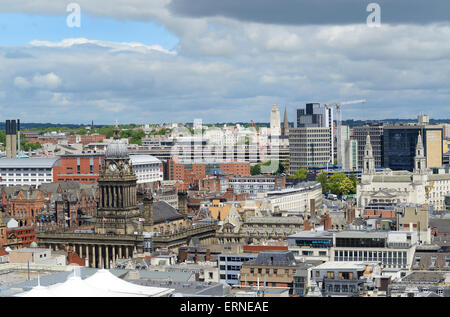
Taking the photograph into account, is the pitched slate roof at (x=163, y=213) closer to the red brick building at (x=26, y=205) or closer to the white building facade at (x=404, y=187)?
the red brick building at (x=26, y=205)

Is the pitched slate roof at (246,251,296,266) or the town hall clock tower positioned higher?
the town hall clock tower

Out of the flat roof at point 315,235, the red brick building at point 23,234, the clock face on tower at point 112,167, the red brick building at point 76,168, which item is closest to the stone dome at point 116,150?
the clock face on tower at point 112,167

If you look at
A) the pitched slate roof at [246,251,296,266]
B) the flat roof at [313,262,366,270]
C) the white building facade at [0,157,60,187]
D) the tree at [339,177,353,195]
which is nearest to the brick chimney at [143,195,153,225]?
the pitched slate roof at [246,251,296,266]

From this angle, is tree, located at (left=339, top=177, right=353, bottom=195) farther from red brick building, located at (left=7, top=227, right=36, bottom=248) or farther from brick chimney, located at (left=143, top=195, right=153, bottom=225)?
brick chimney, located at (left=143, top=195, right=153, bottom=225)

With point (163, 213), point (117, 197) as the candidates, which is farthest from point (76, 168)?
point (117, 197)

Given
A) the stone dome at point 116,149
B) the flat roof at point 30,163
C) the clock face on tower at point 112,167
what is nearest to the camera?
the clock face on tower at point 112,167

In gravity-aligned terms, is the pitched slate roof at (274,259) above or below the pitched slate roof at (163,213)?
below

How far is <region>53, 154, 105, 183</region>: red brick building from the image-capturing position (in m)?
185

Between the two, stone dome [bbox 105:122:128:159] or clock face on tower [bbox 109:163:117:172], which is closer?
clock face on tower [bbox 109:163:117:172]

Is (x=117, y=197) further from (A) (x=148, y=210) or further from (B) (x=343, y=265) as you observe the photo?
(B) (x=343, y=265)

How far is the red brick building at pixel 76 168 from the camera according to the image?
184750 millimetres

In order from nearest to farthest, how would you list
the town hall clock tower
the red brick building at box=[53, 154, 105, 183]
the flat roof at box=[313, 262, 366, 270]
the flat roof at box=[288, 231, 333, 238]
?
the flat roof at box=[313, 262, 366, 270], the flat roof at box=[288, 231, 333, 238], the town hall clock tower, the red brick building at box=[53, 154, 105, 183]
